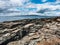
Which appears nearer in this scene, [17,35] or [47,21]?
[17,35]

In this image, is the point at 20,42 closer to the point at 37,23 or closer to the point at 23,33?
the point at 23,33

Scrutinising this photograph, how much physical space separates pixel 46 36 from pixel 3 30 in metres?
3.88

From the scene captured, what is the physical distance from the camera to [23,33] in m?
18.3

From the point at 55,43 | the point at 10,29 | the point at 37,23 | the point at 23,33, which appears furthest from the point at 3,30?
the point at 55,43

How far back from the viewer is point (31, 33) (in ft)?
59.3

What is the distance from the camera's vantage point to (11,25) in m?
19.3

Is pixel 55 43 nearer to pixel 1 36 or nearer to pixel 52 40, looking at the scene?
pixel 52 40

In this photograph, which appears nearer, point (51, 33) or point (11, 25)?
point (51, 33)

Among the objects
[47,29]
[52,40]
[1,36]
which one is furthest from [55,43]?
[1,36]

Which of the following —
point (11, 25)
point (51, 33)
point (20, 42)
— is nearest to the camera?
point (20, 42)

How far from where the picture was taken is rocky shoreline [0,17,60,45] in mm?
16891

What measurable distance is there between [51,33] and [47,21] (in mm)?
2690

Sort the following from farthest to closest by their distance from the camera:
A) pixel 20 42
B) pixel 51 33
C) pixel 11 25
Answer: pixel 11 25, pixel 51 33, pixel 20 42

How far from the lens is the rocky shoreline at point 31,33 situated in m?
16.9
